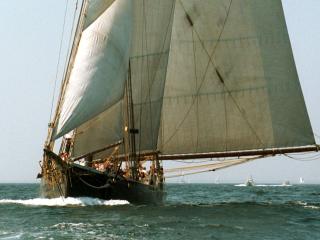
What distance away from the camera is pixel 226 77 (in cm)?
3950

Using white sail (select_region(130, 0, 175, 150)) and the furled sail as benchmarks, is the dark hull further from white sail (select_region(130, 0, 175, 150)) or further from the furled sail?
the furled sail

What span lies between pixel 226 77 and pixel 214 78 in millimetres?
781

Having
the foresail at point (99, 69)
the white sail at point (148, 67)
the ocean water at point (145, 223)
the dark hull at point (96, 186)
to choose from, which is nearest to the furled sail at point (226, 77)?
the white sail at point (148, 67)

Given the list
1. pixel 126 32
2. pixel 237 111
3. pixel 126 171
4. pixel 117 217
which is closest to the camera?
pixel 117 217

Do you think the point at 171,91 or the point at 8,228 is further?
the point at 171,91

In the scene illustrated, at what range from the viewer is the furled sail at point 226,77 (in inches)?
1531

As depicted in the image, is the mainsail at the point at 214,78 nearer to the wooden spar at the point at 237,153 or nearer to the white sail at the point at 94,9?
the wooden spar at the point at 237,153

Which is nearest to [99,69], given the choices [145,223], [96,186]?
[96,186]

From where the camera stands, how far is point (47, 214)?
2969 cm

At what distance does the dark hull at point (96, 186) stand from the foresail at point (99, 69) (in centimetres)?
376

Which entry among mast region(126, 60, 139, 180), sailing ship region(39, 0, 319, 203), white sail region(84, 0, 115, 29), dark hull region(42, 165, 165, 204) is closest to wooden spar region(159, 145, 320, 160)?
sailing ship region(39, 0, 319, 203)

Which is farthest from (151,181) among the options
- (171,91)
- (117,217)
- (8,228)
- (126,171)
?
(8,228)

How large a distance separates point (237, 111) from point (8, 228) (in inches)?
Answer: 749

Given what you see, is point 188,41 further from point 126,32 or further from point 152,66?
point 126,32
